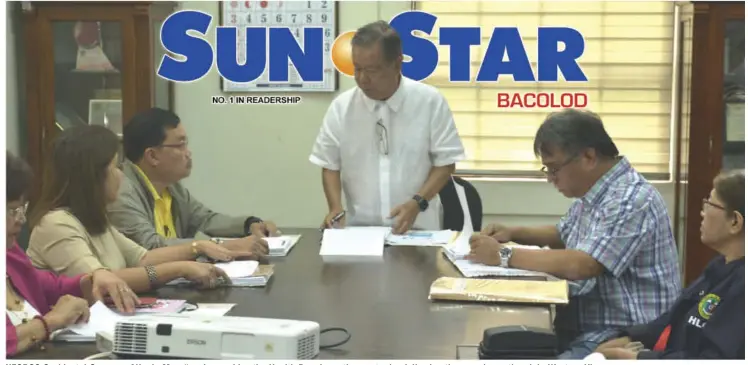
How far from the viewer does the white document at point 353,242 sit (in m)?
2.61

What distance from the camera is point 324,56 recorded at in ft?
13.9

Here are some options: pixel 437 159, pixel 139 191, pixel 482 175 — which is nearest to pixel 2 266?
pixel 139 191

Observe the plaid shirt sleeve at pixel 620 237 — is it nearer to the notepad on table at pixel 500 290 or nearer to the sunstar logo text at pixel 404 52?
the notepad on table at pixel 500 290

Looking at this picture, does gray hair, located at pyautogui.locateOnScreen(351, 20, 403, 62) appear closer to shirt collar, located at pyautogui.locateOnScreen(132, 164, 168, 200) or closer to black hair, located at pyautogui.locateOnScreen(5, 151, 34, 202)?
shirt collar, located at pyautogui.locateOnScreen(132, 164, 168, 200)

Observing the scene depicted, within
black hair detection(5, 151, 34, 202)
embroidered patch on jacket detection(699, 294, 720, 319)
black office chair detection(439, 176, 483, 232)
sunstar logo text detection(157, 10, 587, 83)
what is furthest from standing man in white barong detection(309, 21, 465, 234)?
black hair detection(5, 151, 34, 202)

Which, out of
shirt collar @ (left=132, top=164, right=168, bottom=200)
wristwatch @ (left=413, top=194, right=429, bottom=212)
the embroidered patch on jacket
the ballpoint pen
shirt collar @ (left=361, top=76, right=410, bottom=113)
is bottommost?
the embroidered patch on jacket

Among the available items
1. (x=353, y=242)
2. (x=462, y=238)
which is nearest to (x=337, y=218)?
(x=353, y=242)

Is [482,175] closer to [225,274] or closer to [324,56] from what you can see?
[324,56]

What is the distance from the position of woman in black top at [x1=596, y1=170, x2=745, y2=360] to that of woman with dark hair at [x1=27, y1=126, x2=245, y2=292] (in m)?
1.08

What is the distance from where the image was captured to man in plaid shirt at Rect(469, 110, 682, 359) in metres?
2.13

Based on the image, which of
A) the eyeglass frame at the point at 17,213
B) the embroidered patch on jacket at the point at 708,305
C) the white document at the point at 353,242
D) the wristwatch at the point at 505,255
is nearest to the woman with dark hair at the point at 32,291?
the eyeglass frame at the point at 17,213

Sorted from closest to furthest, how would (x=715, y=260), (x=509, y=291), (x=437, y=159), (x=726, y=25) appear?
(x=715, y=260) < (x=509, y=291) < (x=437, y=159) < (x=726, y=25)

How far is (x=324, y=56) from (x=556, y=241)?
1883 mm

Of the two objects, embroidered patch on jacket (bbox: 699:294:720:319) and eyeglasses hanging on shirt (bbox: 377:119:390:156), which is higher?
eyeglasses hanging on shirt (bbox: 377:119:390:156)
